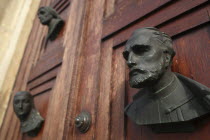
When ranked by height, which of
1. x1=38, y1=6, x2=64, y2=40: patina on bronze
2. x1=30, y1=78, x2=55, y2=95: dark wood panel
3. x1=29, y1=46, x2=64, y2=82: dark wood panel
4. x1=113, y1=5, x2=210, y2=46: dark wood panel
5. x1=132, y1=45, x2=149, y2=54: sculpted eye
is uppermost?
x1=38, y1=6, x2=64, y2=40: patina on bronze

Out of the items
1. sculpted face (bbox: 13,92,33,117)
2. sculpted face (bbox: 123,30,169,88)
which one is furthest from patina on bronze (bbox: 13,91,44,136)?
sculpted face (bbox: 123,30,169,88)

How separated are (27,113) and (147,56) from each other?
3.53ft

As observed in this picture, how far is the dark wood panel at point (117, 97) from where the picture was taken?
906 mm

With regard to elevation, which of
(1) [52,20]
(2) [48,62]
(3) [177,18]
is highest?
(1) [52,20]

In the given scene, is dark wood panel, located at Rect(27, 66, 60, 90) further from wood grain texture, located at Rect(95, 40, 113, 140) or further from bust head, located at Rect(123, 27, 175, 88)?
bust head, located at Rect(123, 27, 175, 88)

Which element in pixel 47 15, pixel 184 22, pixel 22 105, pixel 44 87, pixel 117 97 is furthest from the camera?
pixel 47 15

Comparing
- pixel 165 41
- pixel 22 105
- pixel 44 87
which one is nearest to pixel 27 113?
pixel 22 105

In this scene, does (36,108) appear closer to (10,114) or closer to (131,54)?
(10,114)

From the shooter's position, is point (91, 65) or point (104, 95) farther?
point (91, 65)

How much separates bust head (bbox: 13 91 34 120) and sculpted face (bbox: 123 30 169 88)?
99 cm

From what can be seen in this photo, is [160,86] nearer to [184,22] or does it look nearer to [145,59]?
[145,59]

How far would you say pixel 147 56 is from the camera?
0.72m

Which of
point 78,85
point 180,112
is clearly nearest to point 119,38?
point 78,85

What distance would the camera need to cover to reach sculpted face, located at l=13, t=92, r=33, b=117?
142 cm
